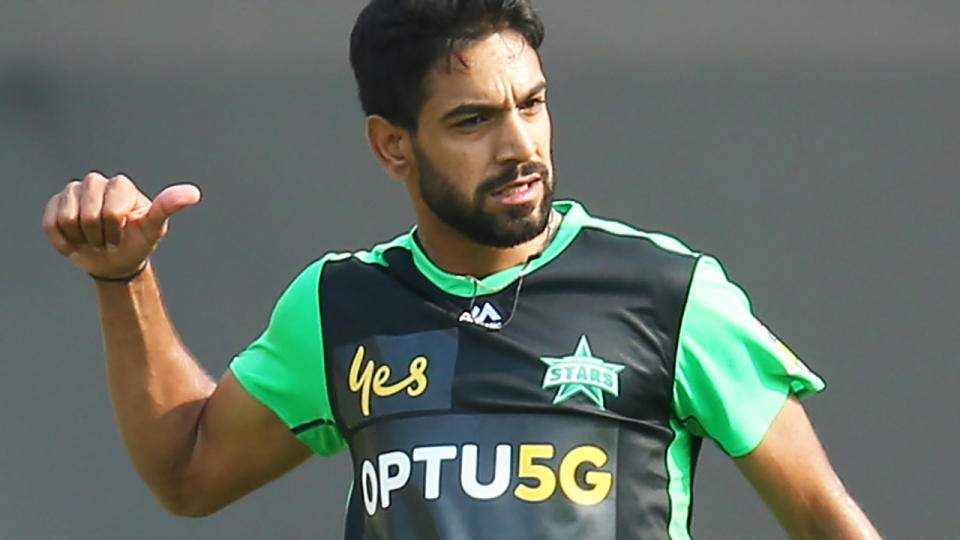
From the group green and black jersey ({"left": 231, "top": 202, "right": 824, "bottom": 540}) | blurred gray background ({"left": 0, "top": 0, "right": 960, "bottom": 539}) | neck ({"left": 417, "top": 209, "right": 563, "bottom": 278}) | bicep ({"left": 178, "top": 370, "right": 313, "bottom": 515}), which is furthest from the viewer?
blurred gray background ({"left": 0, "top": 0, "right": 960, "bottom": 539})

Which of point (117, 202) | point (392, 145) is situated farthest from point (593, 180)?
point (117, 202)

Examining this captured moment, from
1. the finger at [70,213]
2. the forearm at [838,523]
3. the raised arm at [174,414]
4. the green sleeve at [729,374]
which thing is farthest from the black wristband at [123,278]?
the forearm at [838,523]

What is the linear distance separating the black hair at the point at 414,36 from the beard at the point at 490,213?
0.08 m

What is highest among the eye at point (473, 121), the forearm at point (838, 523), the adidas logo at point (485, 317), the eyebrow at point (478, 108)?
the eyebrow at point (478, 108)

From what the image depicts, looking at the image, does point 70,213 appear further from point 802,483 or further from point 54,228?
point 802,483

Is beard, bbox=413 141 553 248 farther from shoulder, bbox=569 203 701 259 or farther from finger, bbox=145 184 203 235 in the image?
finger, bbox=145 184 203 235

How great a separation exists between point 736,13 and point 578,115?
14.4 inches

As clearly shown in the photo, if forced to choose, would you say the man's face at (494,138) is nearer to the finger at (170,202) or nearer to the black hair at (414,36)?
the black hair at (414,36)

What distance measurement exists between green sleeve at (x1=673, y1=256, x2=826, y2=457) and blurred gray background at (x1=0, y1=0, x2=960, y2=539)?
4.92 feet

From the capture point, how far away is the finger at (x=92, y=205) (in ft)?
6.64

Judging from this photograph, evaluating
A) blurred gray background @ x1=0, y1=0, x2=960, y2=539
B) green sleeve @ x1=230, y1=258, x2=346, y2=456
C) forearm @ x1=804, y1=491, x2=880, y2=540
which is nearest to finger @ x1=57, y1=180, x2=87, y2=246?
green sleeve @ x1=230, y1=258, x2=346, y2=456

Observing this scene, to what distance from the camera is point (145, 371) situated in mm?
2209

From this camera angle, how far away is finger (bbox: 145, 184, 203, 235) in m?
2.00

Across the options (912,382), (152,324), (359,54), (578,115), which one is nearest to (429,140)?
(359,54)
